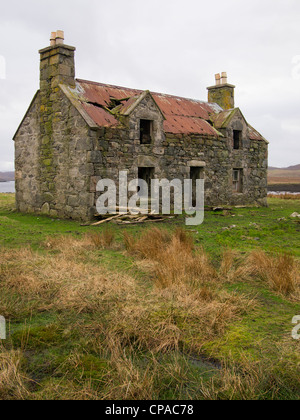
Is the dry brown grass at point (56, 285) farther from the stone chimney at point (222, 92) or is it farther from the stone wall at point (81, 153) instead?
the stone chimney at point (222, 92)

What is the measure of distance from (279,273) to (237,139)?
1523 centimetres

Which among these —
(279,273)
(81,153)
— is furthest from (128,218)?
(279,273)

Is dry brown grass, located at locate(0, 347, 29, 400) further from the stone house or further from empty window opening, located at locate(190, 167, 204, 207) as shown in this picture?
empty window opening, located at locate(190, 167, 204, 207)

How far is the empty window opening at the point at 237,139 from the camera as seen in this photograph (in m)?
19.8

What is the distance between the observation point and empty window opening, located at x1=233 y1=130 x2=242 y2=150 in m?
19.8

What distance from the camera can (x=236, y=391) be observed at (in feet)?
9.75

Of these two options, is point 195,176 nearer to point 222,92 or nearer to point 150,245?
point 222,92

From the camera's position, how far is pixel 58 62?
1441cm

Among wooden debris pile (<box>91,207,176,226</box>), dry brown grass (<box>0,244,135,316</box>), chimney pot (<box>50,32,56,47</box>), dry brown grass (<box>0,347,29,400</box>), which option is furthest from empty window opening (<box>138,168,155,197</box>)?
dry brown grass (<box>0,347,29,400</box>)

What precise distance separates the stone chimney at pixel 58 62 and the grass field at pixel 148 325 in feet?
29.6

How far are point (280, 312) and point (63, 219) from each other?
34.8 ft

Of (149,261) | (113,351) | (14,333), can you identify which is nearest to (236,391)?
(113,351)
